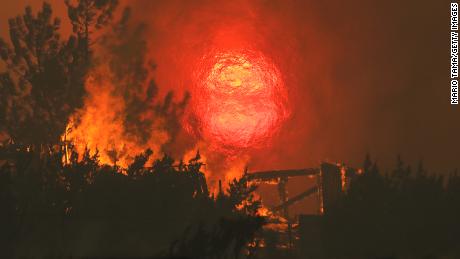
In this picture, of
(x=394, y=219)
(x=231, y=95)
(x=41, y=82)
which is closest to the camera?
(x=394, y=219)

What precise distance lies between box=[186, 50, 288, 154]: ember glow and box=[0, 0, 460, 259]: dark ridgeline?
16047 millimetres

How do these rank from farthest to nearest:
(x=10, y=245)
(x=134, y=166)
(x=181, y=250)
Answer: (x=134, y=166) < (x=10, y=245) < (x=181, y=250)

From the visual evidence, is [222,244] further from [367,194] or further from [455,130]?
[455,130]

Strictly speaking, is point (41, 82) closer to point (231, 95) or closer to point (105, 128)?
point (105, 128)

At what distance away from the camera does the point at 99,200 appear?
21.6m

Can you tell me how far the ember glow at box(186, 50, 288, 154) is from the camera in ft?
180

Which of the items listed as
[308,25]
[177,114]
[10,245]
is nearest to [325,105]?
[308,25]

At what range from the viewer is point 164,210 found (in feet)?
73.3

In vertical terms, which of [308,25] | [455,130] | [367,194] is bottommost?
[367,194]

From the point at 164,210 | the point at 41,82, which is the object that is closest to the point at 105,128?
the point at 41,82

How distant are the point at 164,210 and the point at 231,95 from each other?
110 feet

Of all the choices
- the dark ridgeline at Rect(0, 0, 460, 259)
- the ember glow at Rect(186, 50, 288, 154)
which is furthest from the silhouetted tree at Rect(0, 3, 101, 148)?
the ember glow at Rect(186, 50, 288, 154)

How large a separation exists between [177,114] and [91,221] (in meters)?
27.4

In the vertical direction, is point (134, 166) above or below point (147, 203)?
above
